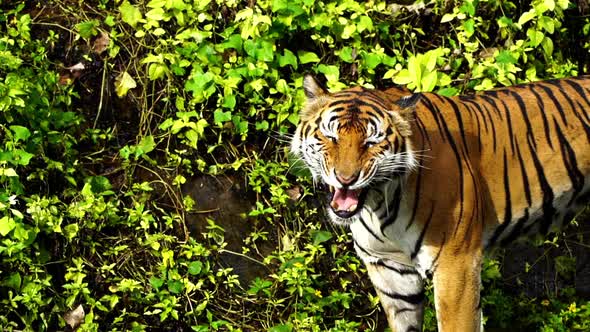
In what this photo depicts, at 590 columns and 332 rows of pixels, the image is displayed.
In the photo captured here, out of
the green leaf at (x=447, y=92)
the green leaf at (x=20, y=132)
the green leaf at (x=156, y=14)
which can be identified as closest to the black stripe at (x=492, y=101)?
the green leaf at (x=447, y=92)

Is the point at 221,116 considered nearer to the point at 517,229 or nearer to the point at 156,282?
the point at 156,282

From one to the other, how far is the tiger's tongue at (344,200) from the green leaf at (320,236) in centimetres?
134

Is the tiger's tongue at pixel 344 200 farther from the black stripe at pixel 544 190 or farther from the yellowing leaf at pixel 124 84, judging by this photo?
the yellowing leaf at pixel 124 84

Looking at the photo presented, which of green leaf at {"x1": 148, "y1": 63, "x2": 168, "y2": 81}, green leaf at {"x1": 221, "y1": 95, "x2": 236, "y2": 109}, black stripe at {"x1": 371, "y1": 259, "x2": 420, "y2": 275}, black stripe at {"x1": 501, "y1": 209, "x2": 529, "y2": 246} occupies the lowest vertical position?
black stripe at {"x1": 371, "y1": 259, "x2": 420, "y2": 275}

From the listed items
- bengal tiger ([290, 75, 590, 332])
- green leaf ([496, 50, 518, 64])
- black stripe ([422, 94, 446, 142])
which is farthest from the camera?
green leaf ([496, 50, 518, 64])

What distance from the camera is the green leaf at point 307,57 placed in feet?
18.3

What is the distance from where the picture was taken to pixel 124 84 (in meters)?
5.55

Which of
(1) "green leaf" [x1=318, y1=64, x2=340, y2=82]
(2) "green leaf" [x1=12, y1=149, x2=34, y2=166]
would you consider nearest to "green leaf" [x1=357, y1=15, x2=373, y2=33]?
(1) "green leaf" [x1=318, y1=64, x2=340, y2=82]

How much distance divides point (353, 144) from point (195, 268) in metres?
1.44

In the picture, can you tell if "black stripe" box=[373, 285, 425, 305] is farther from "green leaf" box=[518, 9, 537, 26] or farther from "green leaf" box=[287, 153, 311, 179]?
"green leaf" box=[518, 9, 537, 26]

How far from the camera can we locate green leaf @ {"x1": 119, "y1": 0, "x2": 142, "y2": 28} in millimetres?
5621

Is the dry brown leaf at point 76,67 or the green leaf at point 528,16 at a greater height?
the green leaf at point 528,16

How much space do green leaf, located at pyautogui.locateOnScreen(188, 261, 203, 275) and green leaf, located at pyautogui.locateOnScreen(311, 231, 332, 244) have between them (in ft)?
1.94

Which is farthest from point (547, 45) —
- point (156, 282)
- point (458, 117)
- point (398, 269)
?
point (156, 282)
